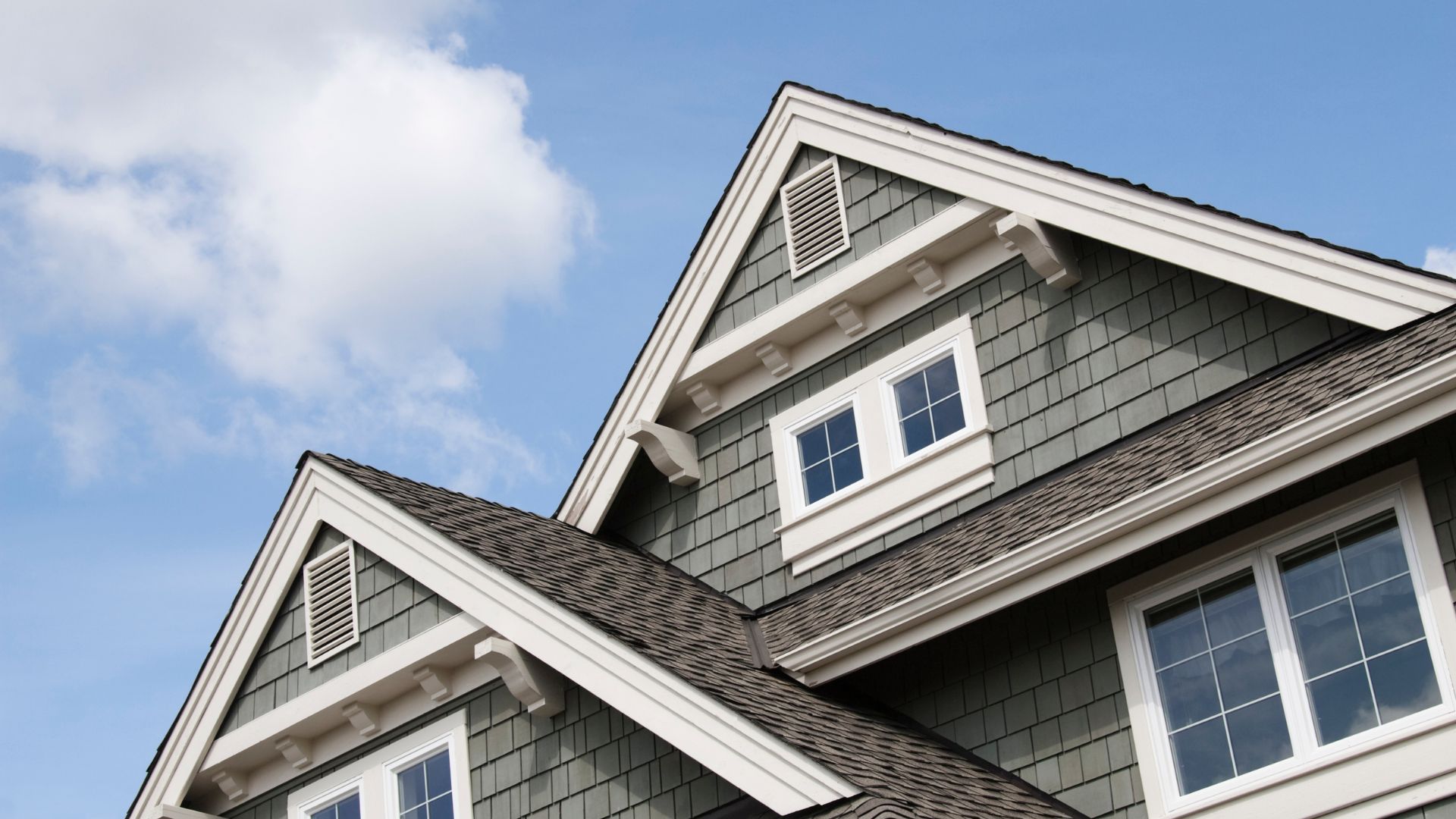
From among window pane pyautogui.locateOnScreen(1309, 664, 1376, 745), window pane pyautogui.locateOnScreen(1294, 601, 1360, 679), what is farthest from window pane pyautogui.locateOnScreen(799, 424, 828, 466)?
window pane pyautogui.locateOnScreen(1309, 664, 1376, 745)

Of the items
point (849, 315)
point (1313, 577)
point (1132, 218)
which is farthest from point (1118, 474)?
point (849, 315)

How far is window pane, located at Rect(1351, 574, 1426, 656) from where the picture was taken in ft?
32.3

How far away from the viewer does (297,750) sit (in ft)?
45.6

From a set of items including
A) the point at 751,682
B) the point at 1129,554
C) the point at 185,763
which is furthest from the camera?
the point at 185,763

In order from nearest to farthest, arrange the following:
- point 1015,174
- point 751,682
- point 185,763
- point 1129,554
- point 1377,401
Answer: point 1377,401, point 1129,554, point 751,682, point 1015,174, point 185,763

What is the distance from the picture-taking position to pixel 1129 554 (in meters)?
10.8

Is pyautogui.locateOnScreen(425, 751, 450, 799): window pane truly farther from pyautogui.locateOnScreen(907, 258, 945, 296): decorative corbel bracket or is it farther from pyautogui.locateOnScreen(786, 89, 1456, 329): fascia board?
pyautogui.locateOnScreen(786, 89, 1456, 329): fascia board

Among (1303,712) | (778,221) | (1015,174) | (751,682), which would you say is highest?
(778,221)

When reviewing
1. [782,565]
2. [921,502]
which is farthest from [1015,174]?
[782,565]

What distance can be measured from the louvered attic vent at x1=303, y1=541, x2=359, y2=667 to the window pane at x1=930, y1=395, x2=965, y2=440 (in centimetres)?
476

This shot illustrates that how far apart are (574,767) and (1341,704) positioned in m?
5.17

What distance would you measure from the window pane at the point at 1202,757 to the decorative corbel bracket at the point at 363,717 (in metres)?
6.22

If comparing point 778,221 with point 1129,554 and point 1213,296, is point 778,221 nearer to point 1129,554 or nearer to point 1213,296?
point 1213,296

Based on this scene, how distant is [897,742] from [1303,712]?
8.54 feet
